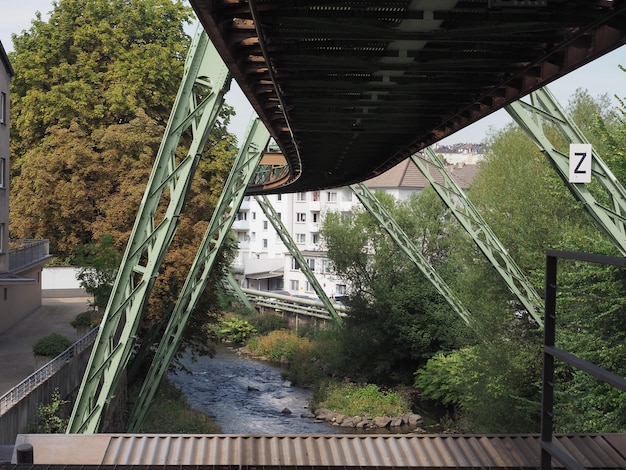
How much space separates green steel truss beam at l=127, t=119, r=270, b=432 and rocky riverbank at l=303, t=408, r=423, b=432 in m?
9.67

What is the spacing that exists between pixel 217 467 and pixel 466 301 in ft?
71.4

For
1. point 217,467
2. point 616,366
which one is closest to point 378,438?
point 217,467

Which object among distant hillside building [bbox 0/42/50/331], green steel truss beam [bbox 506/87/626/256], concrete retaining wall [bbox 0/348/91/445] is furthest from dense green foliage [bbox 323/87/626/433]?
distant hillside building [bbox 0/42/50/331]

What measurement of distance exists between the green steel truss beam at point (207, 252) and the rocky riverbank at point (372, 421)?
9.67m

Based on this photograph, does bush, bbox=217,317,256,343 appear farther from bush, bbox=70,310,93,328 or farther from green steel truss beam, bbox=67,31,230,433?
green steel truss beam, bbox=67,31,230,433

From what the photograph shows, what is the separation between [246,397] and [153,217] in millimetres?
20655

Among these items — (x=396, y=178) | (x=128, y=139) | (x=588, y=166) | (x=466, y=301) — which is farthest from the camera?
(x=396, y=178)

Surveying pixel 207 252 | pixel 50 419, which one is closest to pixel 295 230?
pixel 207 252

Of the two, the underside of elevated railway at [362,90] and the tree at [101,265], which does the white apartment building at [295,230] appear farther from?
the underside of elevated railway at [362,90]

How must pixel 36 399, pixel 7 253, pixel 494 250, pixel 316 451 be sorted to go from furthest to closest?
pixel 7 253
pixel 494 250
pixel 36 399
pixel 316 451

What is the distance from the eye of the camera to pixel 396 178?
6103 cm

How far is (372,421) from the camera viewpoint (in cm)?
2967

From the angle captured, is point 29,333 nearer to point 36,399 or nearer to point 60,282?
point 36,399

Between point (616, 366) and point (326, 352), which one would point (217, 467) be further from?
point (326, 352)
